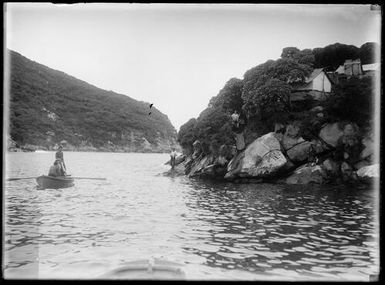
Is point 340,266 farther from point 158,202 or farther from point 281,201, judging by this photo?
point 158,202

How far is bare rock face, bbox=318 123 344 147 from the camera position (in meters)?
40.4

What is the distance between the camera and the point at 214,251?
536 inches

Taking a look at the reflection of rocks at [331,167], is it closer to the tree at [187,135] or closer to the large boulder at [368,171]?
the large boulder at [368,171]

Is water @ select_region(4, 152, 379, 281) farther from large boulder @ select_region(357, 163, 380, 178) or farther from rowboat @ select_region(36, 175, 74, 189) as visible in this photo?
large boulder @ select_region(357, 163, 380, 178)

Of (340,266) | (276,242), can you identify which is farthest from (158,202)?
(340,266)

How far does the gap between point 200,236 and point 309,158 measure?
27.4 meters

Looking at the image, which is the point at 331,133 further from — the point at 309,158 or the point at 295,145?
the point at 295,145

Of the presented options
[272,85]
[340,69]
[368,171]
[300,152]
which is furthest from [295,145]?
[340,69]

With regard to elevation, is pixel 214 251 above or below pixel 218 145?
below

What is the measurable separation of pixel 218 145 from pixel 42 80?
106 m

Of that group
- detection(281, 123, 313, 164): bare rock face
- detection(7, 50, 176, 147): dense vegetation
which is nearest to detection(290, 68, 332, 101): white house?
detection(281, 123, 313, 164): bare rock face

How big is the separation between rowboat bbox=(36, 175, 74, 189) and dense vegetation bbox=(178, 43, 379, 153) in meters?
20.1

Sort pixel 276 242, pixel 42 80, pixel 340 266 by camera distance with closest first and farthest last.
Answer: pixel 340 266
pixel 276 242
pixel 42 80

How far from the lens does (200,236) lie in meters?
15.9
